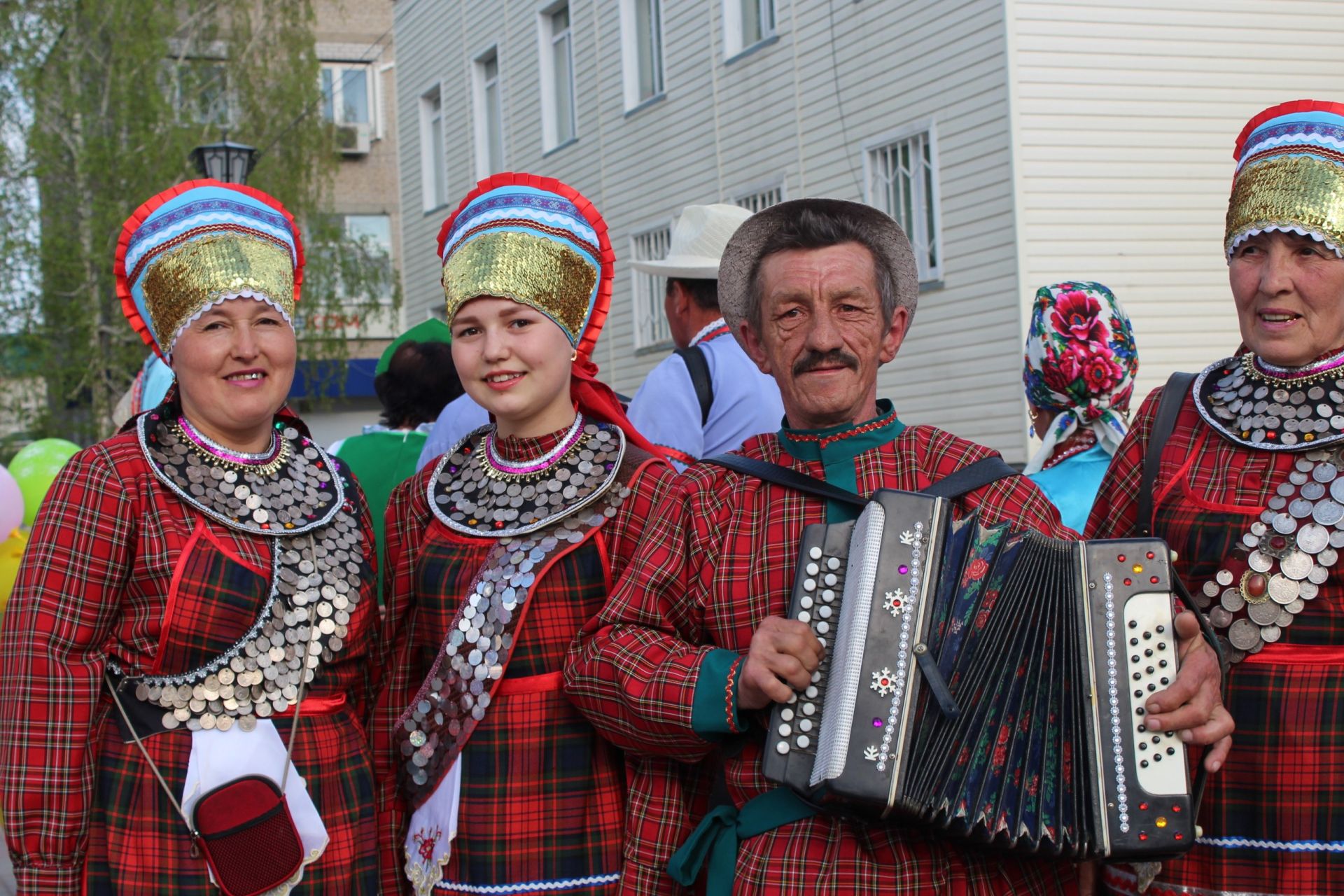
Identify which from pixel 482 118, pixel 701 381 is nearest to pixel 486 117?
pixel 482 118

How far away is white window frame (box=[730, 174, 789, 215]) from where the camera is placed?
45.4ft

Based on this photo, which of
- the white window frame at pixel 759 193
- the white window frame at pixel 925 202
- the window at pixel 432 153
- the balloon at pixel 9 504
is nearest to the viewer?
the balloon at pixel 9 504

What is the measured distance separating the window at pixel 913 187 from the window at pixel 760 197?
4.29ft

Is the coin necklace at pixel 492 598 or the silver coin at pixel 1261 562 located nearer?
the silver coin at pixel 1261 562

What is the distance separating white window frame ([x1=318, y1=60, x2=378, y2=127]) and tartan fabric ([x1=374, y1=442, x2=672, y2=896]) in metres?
30.9

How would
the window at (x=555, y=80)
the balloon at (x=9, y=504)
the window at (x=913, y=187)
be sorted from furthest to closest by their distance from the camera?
the window at (x=555, y=80) → the window at (x=913, y=187) → the balloon at (x=9, y=504)

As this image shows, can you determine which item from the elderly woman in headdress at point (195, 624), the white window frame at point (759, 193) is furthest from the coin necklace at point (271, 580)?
the white window frame at point (759, 193)

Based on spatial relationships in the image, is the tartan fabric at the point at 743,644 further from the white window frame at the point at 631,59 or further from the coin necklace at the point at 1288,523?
the white window frame at the point at 631,59

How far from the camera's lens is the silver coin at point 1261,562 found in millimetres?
2615

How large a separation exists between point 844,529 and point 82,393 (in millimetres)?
20051

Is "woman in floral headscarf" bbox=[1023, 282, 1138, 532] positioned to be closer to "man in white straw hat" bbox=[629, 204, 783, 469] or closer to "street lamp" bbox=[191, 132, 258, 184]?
"man in white straw hat" bbox=[629, 204, 783, 469]

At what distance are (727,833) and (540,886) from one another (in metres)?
0.48

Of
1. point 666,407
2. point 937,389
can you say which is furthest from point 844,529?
point 937,389

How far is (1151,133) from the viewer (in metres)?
11.5
